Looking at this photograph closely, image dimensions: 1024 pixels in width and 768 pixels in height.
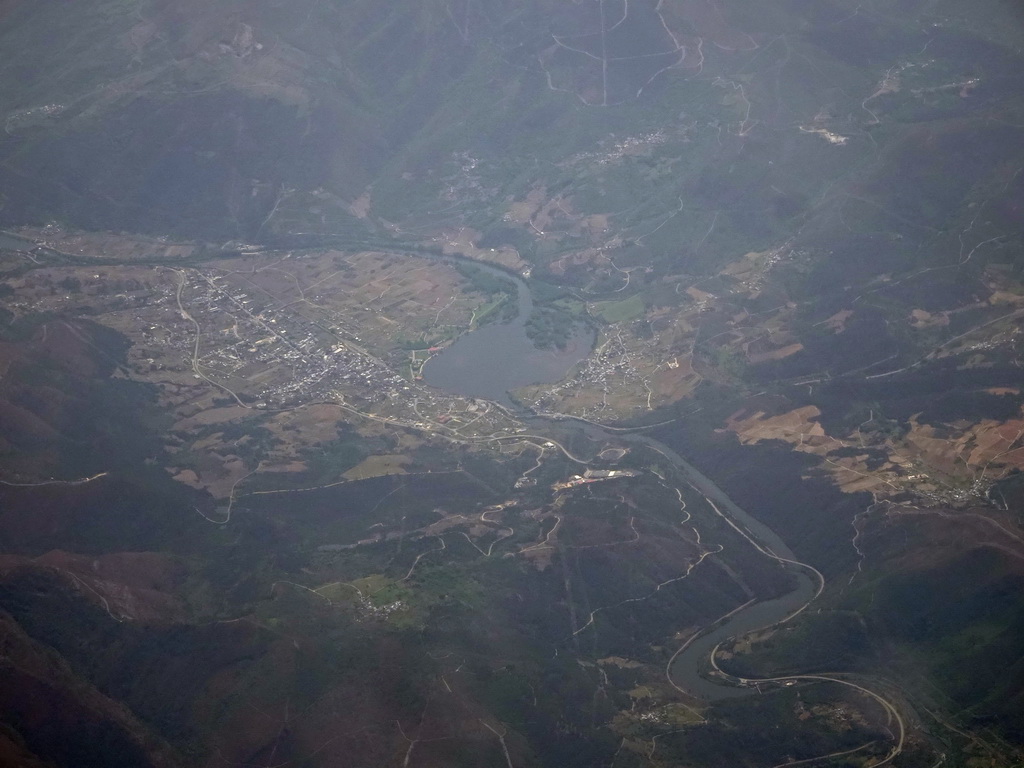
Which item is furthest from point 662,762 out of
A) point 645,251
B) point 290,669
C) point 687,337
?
point 645,251

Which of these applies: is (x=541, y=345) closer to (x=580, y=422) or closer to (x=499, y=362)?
(x=499, y=362)

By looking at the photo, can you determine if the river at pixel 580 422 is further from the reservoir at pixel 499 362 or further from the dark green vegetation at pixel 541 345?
the dark green vegetation at pixel 541 345

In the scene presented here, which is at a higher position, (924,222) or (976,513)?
(924,222)

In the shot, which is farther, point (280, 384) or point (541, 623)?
point (280, 384)

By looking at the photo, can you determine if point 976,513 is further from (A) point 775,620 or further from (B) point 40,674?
(B) point 40,674

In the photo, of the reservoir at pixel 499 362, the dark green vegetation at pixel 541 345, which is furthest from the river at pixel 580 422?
the dark green vegetation at pixel 541 345

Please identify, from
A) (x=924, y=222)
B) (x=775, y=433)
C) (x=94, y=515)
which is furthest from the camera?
(x=924, y=222)

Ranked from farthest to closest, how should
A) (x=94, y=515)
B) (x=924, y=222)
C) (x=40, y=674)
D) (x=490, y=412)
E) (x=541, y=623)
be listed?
(x=924, y=222)
(x=490, y=412)
(x=94, y=515)
(x=541, y=623)
(x=40, y=674)
